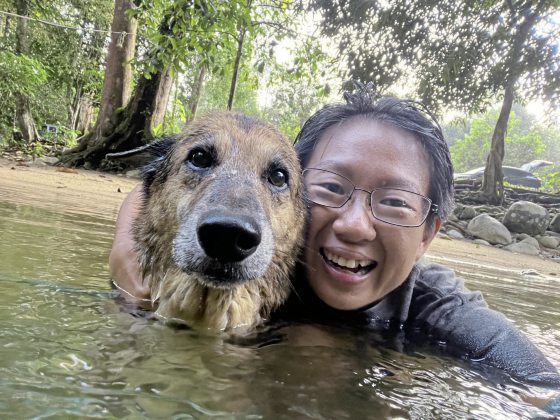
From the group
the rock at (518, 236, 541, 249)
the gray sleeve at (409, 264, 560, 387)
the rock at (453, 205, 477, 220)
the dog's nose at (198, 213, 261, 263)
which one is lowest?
the gray sleeve at (409, 264, 560, 387)

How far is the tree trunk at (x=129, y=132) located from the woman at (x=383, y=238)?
10.6 meters

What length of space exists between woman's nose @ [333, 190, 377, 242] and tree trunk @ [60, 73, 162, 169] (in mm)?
11230

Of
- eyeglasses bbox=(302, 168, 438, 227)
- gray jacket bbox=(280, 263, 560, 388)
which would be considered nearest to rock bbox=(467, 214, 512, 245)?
gray jacket bbox=(280, 263, 560, 388)

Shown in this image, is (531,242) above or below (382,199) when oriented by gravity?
below

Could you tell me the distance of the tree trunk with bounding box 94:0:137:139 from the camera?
42.9 feet

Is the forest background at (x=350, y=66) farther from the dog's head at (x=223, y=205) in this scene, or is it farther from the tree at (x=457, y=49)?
the dog's head at (x=223, y=205)

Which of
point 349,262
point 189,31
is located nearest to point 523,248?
point 189,31

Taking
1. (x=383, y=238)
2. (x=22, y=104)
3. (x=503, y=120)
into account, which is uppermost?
(x=503, y=120)

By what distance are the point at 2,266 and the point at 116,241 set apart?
728mm

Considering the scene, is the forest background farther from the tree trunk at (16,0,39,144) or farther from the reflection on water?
the reflection on water

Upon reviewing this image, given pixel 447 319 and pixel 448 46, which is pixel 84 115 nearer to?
pixel 448 46

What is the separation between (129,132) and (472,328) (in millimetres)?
12165

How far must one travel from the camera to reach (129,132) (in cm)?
1340

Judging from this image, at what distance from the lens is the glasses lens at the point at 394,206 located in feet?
9.33
